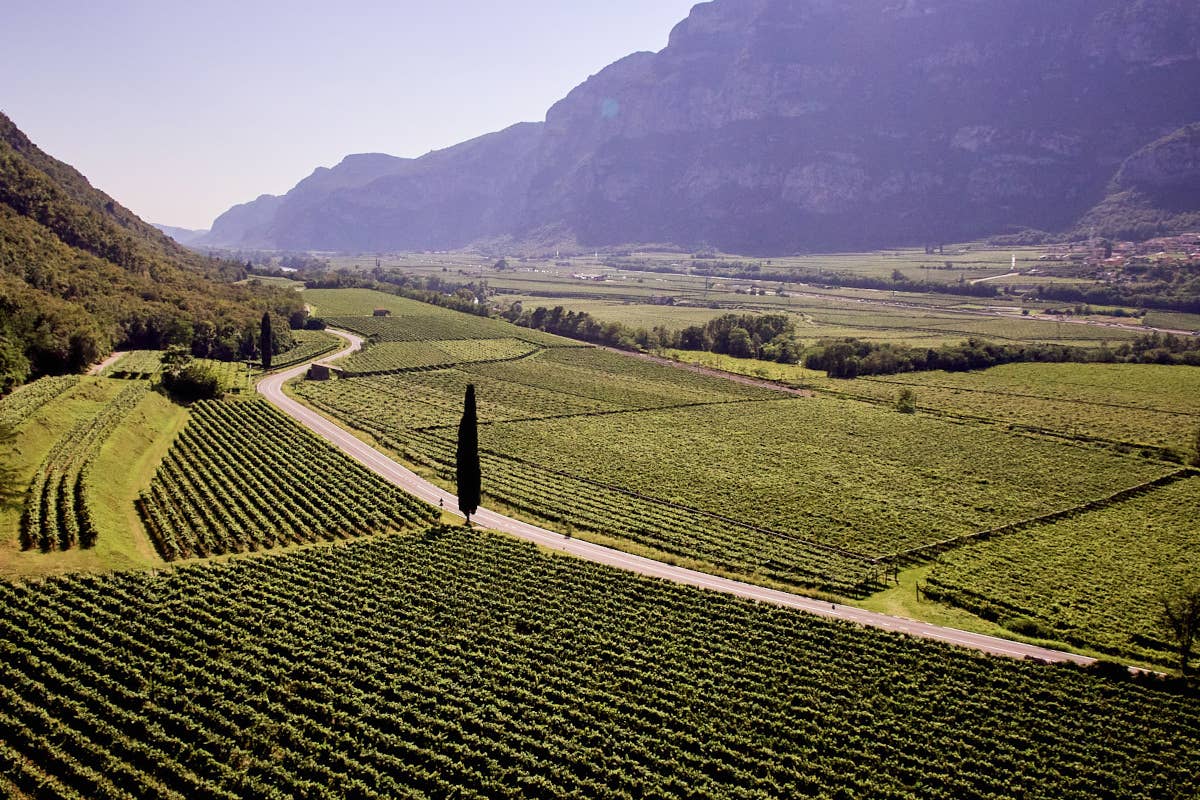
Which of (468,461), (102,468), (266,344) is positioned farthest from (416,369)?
(468,461)

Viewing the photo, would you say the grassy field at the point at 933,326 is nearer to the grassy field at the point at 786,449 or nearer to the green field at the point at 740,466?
the grassy field at the point at 786,449

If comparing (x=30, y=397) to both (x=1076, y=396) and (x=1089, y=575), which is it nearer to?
(x=1089, y=575)

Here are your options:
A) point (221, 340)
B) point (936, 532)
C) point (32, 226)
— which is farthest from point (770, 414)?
point (32, 226)

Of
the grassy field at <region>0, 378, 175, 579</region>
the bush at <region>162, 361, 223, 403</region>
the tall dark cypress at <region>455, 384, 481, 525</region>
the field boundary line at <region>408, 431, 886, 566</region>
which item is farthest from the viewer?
the bush at <region>162, 361, 223, 403</region>

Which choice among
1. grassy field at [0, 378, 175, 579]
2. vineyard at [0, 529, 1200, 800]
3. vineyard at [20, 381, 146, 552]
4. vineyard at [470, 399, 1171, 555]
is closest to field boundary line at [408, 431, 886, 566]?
vineyard at [470, 399, 1171, 555]

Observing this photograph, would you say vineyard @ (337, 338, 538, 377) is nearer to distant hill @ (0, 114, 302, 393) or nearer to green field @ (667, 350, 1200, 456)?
distant hill @ (0, 114, 302, 393)

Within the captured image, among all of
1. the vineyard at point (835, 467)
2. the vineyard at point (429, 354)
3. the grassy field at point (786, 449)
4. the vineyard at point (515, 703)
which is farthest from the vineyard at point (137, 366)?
the vineyard at point (515, 703)

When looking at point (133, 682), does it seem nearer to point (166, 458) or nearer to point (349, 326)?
point (166, 458)
